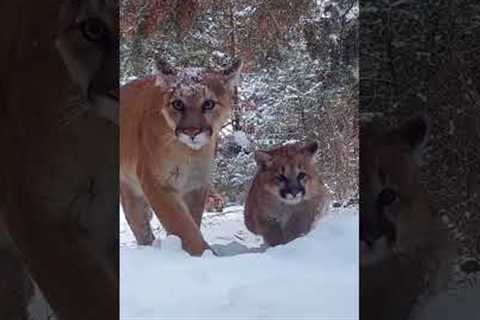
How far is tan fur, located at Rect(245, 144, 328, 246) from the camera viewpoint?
1.96 m

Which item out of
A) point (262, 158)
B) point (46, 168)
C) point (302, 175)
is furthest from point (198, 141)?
point (46, 168)

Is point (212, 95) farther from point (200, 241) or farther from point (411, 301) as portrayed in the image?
point (411, 301)

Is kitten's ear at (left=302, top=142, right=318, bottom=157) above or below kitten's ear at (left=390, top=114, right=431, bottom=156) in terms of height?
below

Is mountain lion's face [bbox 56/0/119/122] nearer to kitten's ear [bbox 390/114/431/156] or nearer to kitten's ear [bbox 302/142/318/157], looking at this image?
kitten's ear [bbox 302/142/318/157]

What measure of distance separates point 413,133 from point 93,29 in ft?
2.58

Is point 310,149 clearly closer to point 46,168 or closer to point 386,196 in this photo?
point 386,196

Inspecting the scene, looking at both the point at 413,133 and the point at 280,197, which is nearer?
the point at 413,133

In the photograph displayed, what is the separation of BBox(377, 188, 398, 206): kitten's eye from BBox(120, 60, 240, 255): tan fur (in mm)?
416

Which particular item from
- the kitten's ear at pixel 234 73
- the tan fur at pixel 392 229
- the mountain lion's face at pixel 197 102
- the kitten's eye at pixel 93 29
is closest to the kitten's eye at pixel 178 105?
the mountain lion's face at pixel 197 102

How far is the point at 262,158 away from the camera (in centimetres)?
196

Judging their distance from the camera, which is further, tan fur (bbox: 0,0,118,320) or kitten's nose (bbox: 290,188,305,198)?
kitten's nose (bbox: 290,188,305,198)

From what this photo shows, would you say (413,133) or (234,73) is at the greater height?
(234,73)

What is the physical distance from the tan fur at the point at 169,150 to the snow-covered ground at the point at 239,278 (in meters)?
0.05

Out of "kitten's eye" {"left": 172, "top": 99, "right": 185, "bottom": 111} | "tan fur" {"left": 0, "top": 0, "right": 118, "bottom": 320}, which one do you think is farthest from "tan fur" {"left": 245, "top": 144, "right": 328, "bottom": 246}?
"tan fur" {"left": 0, "top": 0, "right": 118, "bottom": 320}
